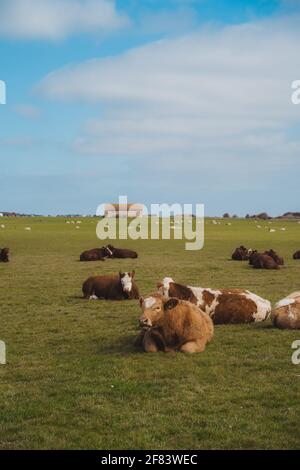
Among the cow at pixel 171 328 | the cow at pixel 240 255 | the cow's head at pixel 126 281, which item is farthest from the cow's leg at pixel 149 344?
the cow at pixel 240 255

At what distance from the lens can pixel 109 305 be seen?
17812 millimetres

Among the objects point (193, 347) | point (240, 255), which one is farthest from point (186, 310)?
point (240, 255)

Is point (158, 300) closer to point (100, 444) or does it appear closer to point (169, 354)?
point (169, 354)

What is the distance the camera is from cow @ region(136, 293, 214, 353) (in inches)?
438

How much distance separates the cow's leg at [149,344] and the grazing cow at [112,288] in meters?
6.93

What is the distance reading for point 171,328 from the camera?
11.3m

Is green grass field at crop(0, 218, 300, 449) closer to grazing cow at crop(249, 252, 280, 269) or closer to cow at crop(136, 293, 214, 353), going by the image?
cow at crop(136, 293, 214, 353)

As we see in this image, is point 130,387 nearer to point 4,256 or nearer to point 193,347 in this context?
point 193,347

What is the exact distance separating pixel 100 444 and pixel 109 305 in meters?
10.9

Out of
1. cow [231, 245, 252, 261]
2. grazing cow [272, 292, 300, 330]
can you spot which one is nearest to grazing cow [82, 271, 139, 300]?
grazing cow [272, 292, 300, 330]

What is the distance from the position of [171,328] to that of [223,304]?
3.26 metres

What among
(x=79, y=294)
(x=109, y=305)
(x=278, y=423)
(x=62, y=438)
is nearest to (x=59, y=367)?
(x=62, y=438)

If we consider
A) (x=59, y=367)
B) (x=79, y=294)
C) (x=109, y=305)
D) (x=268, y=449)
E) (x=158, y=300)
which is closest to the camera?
(x=268, y=449)

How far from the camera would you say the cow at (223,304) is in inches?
556
